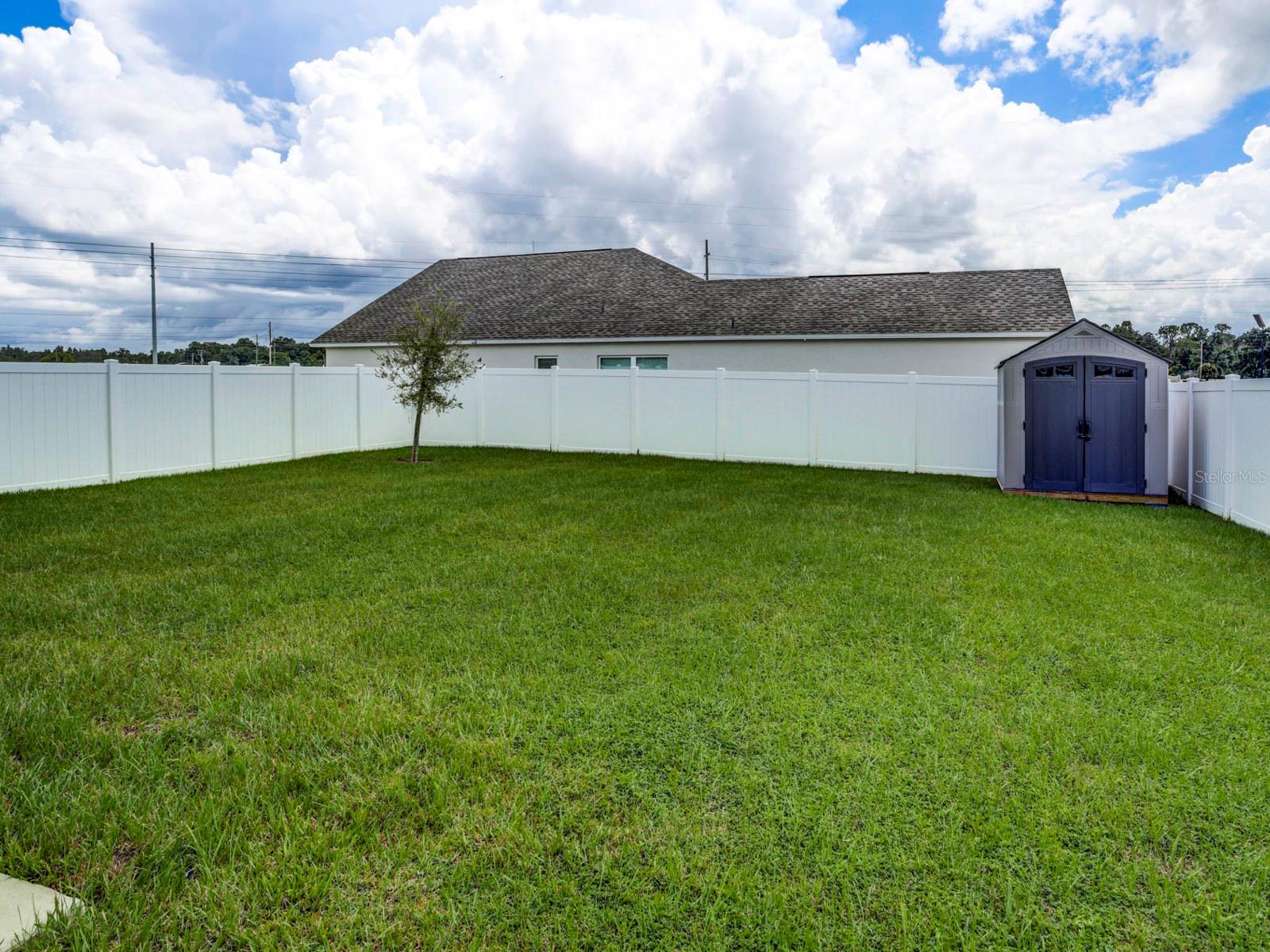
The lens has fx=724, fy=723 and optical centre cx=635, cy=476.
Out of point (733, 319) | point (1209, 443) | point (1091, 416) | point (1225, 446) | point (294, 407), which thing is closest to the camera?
point (1225, 446)

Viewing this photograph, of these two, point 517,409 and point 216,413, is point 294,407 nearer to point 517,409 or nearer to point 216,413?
point 216,413

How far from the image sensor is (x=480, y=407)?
16672mm

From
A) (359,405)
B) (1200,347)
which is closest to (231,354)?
(359,405)

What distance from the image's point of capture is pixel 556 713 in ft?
10.7

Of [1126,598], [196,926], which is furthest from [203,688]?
[1126,598]

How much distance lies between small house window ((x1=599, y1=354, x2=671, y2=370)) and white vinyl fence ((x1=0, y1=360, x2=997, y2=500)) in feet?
9.31

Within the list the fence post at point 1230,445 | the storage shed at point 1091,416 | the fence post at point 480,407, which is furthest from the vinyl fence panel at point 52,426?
the fence post at point 1230,445

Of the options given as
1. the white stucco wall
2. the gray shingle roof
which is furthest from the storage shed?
the gray shingle roof

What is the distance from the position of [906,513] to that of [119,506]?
367 inches

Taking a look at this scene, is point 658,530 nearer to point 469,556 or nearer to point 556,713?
point 469,556

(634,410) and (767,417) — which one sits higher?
(634,410)

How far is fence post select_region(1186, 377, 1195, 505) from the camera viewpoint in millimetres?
9680

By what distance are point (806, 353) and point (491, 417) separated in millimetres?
7376

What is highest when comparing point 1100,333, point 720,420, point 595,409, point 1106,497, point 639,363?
point 639,363
